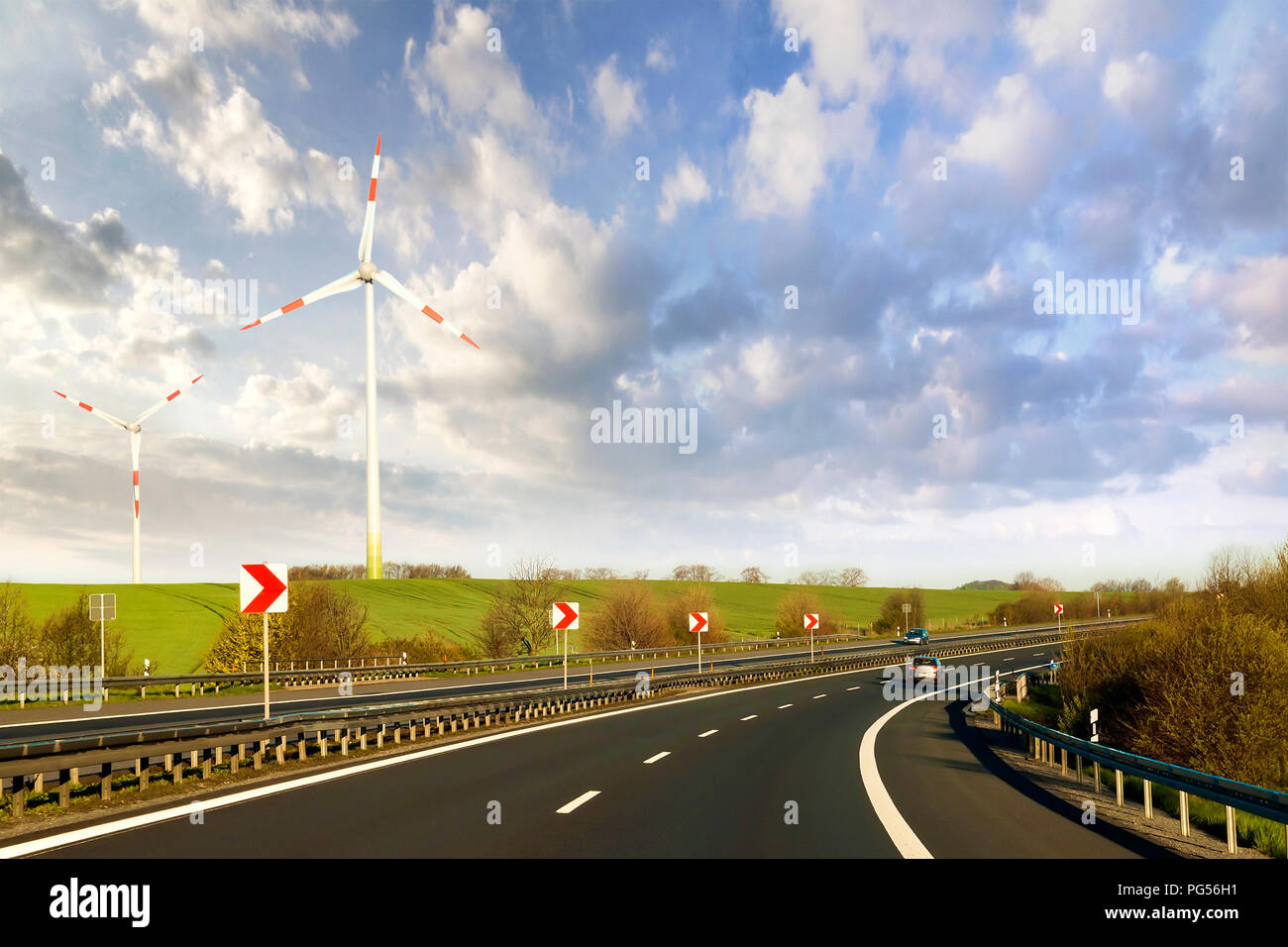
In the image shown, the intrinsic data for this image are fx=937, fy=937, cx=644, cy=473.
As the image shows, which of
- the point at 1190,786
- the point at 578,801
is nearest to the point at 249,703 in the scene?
the point at 578,801

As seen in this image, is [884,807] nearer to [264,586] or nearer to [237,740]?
[237,740]

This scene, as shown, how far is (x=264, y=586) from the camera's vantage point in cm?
1786

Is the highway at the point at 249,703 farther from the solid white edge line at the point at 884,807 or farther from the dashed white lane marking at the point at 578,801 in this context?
the solid white edge line at the point at 884,807

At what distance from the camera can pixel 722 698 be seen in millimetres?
38219

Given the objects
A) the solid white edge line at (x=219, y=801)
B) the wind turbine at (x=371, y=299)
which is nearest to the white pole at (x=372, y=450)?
the wind turbine at (x=371, y=299)

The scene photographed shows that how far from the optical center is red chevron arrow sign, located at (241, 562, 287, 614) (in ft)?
57.9

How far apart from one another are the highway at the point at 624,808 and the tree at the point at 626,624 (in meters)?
55.5

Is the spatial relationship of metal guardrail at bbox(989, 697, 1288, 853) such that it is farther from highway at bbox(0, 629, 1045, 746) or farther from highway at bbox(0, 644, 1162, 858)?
highway at bbox(0, 629, 1045, 746)

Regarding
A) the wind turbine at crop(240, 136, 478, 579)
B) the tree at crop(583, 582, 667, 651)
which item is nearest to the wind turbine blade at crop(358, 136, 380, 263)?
the wind turbine at crop(240, 136, 478, 579)

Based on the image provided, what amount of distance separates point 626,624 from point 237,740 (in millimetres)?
62472

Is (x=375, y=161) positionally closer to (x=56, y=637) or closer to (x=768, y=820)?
(x=56, y=637)
